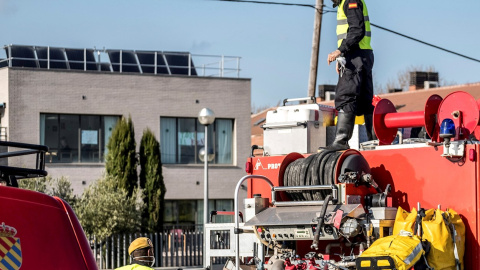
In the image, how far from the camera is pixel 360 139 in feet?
33.3

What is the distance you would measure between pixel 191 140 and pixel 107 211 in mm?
8464

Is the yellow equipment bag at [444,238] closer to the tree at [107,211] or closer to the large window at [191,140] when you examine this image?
the tree at [107,211]

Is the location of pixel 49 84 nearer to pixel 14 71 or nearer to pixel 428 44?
pixel 14 71

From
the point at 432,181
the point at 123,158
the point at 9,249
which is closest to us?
the point at 9,249

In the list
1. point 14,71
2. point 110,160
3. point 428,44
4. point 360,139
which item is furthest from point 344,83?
point 14,71

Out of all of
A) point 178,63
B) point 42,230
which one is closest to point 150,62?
point 178,63

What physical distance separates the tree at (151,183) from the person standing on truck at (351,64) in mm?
23782

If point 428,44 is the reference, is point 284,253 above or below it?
below

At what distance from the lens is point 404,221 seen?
7879 mm

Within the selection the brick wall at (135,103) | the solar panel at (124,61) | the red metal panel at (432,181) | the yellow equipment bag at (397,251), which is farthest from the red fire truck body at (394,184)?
the solar panel at (124,61)

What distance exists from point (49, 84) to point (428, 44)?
51.2 feet

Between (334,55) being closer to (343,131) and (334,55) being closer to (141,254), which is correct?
(343,131)

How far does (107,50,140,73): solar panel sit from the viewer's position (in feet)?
123

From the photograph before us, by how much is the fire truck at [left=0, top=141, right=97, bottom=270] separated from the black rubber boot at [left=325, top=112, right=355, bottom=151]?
16.6ft
